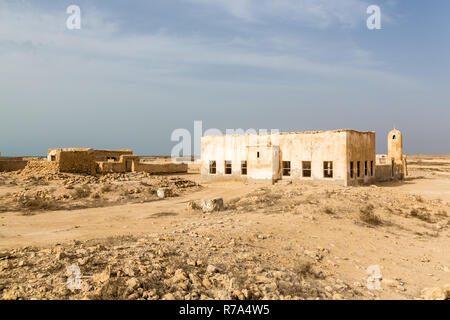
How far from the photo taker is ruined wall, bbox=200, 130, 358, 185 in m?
19.8

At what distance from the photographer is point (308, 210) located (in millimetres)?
11227

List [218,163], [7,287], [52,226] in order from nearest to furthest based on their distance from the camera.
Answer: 1. [7,287]
2. [52,226]
3. [218,163]

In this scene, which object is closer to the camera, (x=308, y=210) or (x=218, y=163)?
(x=308, y=210)

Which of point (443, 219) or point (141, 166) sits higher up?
point (141, 166)

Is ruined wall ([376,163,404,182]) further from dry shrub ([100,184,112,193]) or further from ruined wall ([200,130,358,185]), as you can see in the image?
dry shrub ([100,184,112,193])

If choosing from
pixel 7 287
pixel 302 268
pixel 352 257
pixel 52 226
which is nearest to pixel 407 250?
pixel 352 257

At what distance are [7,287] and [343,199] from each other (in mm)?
11932

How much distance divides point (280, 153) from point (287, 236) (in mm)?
13982

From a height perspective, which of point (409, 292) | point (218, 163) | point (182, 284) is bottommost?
point (409, 292)

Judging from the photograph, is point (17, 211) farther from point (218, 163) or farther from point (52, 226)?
point (218, 163)

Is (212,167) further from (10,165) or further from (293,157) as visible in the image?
(10,165)

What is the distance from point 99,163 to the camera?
23.7m

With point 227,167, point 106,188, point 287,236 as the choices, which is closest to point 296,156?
point 227,167

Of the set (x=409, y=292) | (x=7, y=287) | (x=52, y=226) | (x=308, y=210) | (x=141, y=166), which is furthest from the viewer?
(x=141, y=166)
